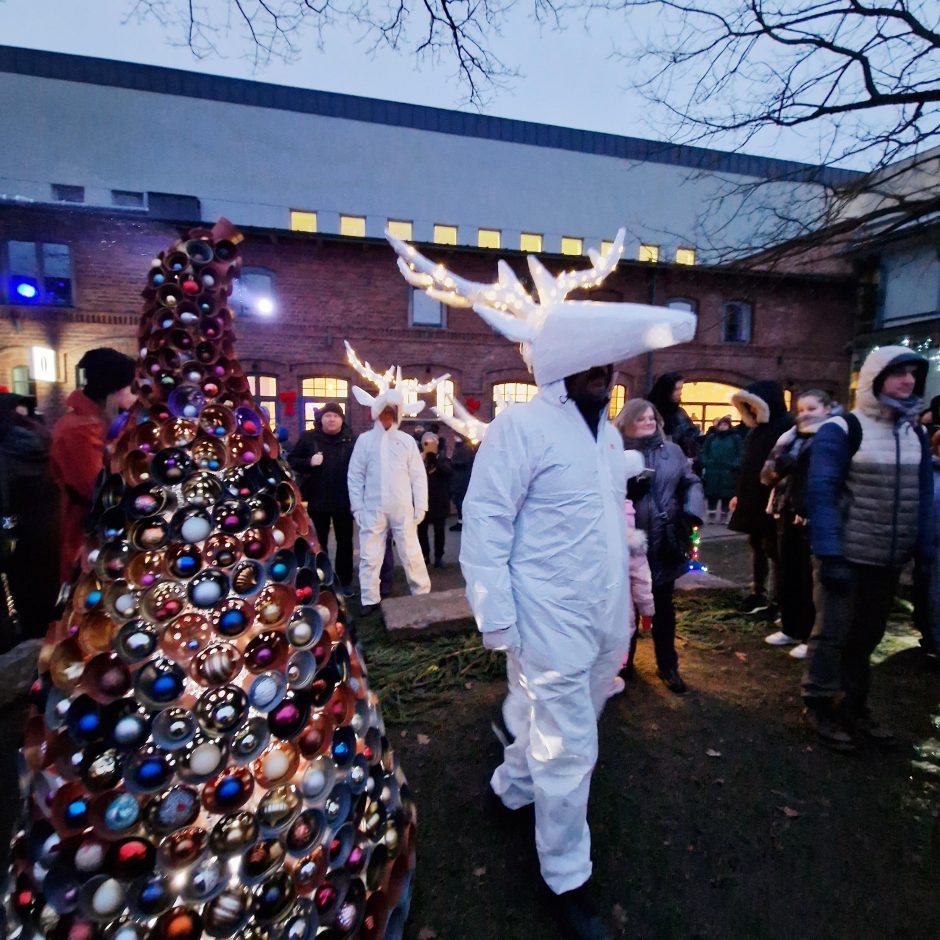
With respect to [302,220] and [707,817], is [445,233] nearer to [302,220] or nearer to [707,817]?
[302,220]

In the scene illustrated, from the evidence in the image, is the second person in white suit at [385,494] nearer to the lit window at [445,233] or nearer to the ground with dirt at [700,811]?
the ground with dirt at [700,811]

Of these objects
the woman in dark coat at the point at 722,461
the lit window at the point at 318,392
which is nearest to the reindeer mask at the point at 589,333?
the woman in dark coat at the point at 722,461

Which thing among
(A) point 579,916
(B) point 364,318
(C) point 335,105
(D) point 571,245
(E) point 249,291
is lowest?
(A) point 579,916

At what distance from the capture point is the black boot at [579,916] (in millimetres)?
1829

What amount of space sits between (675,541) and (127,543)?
9.68 ft

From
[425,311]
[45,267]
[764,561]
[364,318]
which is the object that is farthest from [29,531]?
[425,311]

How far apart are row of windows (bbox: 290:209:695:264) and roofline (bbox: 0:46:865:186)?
3072 millimetres

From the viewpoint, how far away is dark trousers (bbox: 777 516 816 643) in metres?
4.11

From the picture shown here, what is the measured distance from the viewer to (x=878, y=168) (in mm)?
6168

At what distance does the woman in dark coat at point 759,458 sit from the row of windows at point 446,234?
14.2m

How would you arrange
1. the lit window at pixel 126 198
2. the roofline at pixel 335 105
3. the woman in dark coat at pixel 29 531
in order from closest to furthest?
the woman in dark coat at pixel 29 531
the lit window at pixel 126 198
the roofline at pixel 335 105

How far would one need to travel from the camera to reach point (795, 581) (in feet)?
13.7

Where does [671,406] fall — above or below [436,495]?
above

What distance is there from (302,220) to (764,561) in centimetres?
1772
